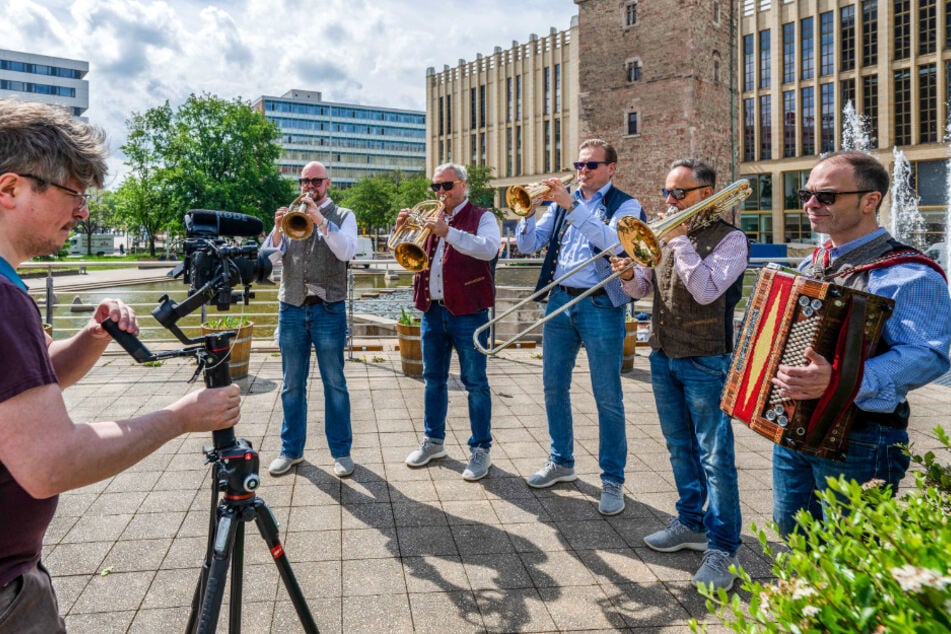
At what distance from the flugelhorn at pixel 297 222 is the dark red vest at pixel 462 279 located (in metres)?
0.91

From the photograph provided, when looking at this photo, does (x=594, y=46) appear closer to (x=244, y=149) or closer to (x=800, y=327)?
(x=244, y=149)

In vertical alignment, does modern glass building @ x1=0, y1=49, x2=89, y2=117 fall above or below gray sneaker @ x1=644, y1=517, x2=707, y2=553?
above

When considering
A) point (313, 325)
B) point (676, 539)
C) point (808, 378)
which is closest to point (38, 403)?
point (808, 378)

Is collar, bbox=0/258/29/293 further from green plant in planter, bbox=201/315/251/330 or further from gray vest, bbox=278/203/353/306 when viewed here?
green plant in planter, bbox=201/315/251/330

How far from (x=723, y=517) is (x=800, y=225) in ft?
178

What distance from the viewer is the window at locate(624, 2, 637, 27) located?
37.8 metres

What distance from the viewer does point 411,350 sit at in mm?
8328

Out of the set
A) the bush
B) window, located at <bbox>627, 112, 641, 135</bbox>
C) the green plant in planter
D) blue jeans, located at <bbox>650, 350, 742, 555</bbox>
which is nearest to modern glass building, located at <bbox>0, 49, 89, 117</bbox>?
window, located at <bbox>627, 112, 641, 135</bbox>

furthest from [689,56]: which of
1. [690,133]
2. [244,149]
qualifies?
[244,149]

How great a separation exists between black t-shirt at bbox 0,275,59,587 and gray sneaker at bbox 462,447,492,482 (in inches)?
134

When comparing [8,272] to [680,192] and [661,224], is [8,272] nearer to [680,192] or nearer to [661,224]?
[661,224]

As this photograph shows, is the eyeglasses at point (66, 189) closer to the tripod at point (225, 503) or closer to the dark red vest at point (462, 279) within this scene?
the tripod at point (225, 503)

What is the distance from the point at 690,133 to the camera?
35.4m

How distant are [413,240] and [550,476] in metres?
1.95
